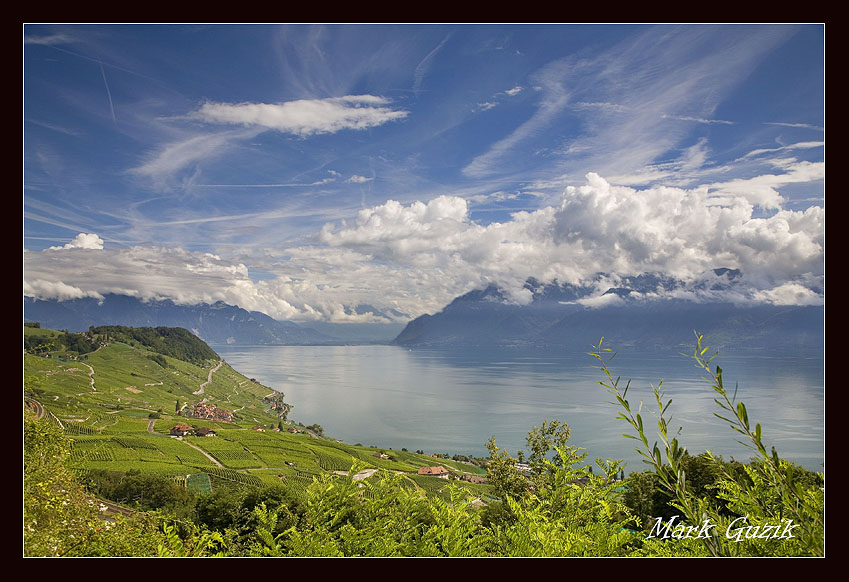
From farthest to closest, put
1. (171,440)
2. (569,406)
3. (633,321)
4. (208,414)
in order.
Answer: (633,321), (208,414), (569,406), (171,440)

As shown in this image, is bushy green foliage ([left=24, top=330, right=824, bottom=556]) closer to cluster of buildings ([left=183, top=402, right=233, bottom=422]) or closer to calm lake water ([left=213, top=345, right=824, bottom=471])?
calm lake water ([left=213, top=345, right=824, bottom=471])

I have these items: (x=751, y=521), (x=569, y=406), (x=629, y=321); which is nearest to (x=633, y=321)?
(x=629, y=321)

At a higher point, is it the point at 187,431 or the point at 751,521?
the point at 751,521

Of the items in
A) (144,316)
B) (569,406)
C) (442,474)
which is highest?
(144,316)

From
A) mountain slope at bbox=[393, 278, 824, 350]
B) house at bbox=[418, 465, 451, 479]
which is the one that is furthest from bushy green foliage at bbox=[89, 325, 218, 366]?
house at bbox=[418, 465, 451, 479]

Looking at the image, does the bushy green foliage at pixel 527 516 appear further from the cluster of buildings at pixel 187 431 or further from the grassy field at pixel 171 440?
the cluster of buildings at pixel 187 431

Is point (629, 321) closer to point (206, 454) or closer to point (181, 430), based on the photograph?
point (206, 454)
